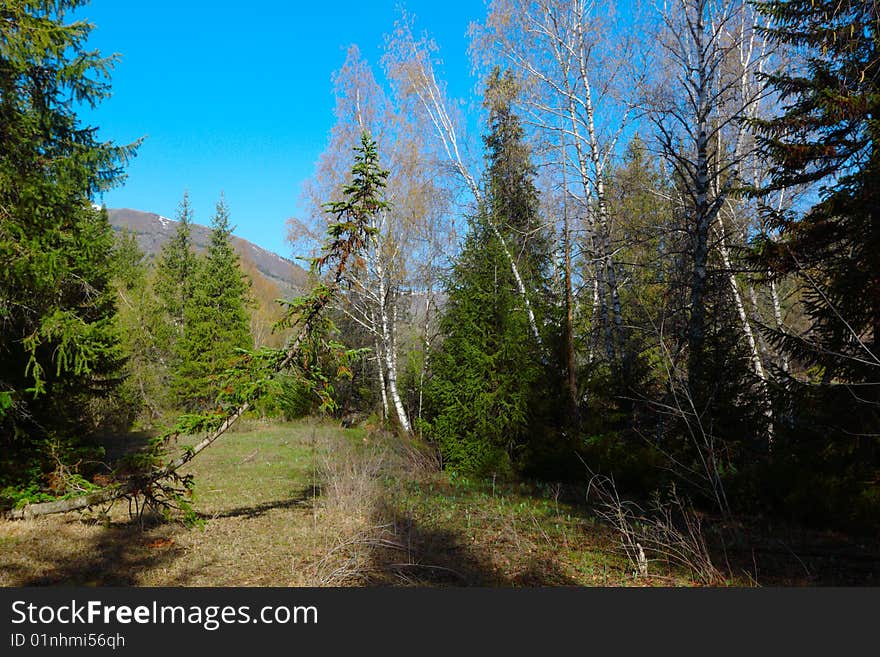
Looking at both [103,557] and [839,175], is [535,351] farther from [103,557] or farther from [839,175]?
[103,557]

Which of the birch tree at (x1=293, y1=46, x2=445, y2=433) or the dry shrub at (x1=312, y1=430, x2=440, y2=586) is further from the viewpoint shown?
the birch tree at (x1=293, y1=46, x2=445, y2=433)

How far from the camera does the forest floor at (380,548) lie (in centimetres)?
494

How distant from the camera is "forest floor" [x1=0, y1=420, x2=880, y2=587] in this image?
16.2 feet

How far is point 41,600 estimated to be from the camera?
380 centimetres

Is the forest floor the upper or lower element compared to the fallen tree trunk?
lower

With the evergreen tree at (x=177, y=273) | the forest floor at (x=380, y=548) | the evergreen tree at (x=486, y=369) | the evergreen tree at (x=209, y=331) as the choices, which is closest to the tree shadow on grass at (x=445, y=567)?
the forest floor at (x=380, y=548)

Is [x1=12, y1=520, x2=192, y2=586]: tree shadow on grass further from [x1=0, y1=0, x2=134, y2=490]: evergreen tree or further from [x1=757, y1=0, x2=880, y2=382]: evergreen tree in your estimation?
[x1=757, y1=0, x2=880, y2=382]: evergreen tree

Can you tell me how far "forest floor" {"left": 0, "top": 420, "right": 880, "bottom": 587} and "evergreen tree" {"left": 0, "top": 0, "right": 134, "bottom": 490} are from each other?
203 centimetres

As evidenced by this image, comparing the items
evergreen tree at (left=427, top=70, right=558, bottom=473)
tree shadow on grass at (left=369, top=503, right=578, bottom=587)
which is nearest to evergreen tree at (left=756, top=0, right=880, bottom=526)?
tree shadow on grass at (left=369, top=503, right=578, bottom=587)

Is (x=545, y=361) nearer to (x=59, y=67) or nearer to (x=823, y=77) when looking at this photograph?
(x=823, y=77)

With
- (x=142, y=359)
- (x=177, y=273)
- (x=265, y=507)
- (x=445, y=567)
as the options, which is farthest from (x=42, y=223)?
(x=177, y=273)

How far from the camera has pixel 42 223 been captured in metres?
6.40

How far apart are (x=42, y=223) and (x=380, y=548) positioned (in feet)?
19.5

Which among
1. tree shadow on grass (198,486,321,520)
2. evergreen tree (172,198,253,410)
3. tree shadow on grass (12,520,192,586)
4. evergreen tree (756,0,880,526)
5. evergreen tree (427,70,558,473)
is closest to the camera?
tree shadow on grass (12,520,192,586)
